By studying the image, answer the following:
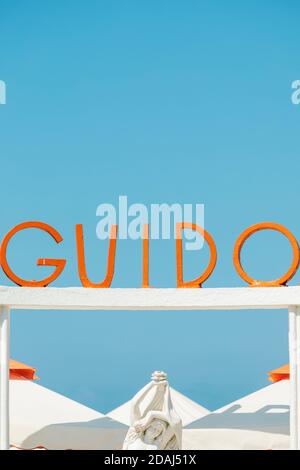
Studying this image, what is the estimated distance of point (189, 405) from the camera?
99.6 feet

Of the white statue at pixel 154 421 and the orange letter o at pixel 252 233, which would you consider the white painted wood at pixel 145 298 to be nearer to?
the orange letter o at pixel 252 233

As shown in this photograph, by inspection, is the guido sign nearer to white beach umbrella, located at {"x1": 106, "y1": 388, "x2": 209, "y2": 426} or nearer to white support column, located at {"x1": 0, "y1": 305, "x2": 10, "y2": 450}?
white support column, located at {"x1": 0, "y1": 305, "x2": 10, "y2": 450}

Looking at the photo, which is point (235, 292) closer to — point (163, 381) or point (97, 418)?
point (163, 381)

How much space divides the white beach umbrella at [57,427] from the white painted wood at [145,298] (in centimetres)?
429

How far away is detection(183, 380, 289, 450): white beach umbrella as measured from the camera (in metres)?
24.7

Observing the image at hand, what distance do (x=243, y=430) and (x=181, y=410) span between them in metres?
5.06

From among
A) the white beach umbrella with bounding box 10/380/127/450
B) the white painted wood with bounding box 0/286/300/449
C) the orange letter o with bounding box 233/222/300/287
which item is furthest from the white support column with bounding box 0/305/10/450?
the orange letter o with bounding box 233/222/300/287

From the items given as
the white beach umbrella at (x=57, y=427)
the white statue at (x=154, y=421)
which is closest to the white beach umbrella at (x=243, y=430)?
the white beach umbrella at (x=57, y=427)

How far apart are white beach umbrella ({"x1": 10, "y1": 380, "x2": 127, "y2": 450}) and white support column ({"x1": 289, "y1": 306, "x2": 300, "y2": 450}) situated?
503cm

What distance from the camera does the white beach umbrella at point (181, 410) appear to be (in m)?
29.3

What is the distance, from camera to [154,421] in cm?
2084

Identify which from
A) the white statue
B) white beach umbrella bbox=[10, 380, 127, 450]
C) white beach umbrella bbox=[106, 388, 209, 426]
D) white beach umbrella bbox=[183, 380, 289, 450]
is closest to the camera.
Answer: the white statue
